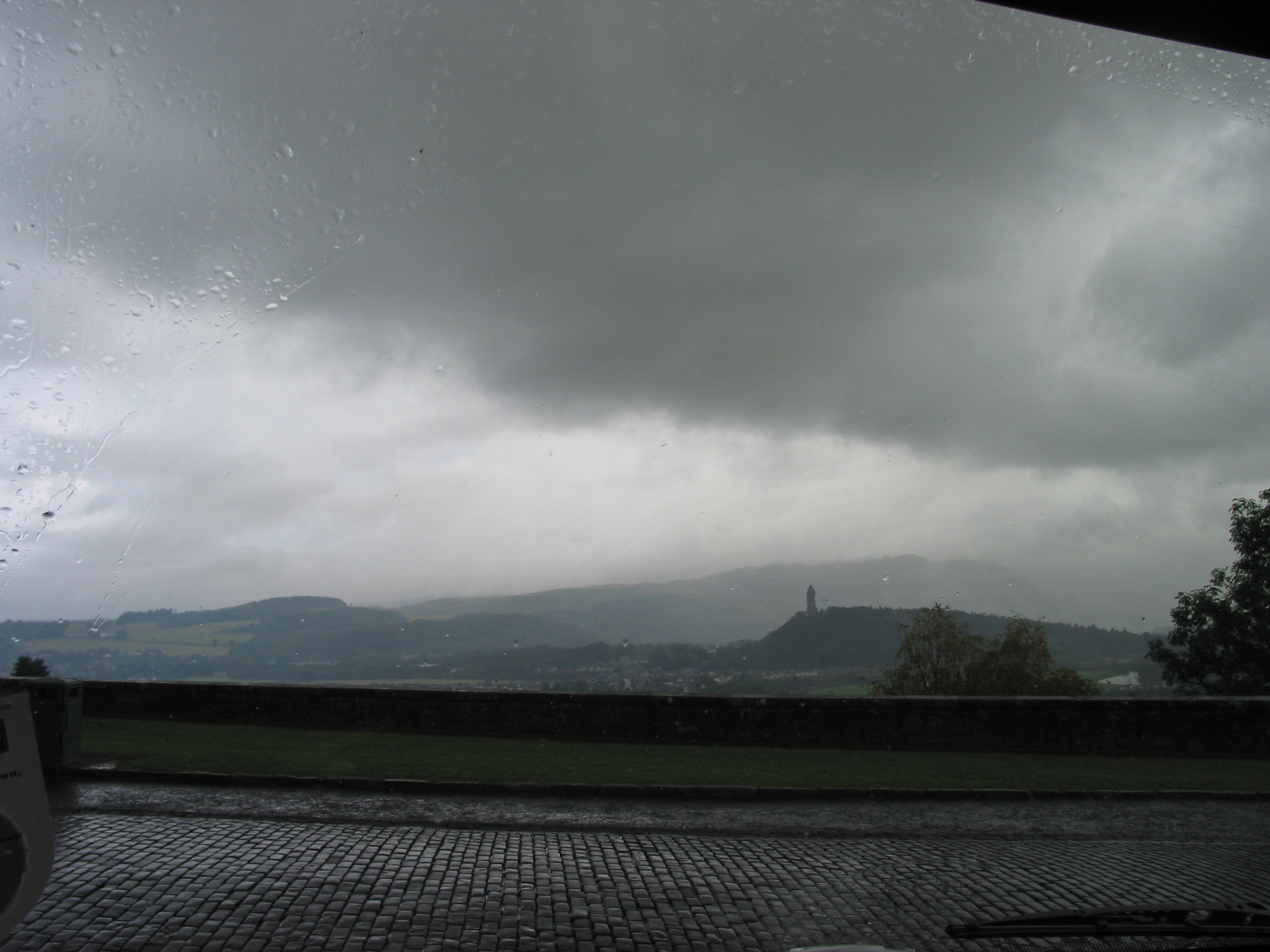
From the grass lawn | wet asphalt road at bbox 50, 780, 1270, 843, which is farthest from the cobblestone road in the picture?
the grass lawn

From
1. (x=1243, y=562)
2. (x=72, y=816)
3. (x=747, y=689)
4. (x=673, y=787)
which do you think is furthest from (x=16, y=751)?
(x=1243, y=562)

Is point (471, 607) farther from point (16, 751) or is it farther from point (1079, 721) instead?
point (16, 751)

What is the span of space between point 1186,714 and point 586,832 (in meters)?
10.3

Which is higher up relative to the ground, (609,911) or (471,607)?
(471,607)

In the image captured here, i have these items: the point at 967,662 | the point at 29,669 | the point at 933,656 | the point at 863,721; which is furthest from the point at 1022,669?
the point at 29,669

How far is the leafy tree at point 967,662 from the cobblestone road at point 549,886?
49.5 ft

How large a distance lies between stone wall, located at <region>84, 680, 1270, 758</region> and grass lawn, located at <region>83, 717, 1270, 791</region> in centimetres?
29

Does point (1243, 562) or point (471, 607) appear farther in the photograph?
point (471, 607)

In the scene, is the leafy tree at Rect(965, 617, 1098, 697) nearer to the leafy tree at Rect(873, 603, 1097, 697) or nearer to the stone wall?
the leafy tree at Rect(873, 603, 1097, 697)

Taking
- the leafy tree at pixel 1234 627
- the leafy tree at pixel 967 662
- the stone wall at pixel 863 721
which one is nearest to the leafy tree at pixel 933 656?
the leafy tree at pixel 967 662

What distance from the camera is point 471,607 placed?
1017 inches

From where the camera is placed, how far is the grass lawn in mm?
9930

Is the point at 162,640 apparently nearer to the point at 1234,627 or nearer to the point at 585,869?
the point at 585,869

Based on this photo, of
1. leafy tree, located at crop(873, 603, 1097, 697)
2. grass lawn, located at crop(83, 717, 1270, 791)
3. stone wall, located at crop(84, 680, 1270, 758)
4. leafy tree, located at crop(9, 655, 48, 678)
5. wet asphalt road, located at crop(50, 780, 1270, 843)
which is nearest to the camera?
wet asphalt road, located at crop(50, 780, 1270, 843)
